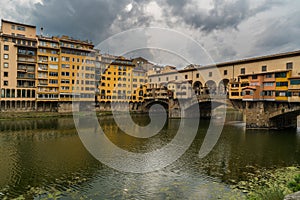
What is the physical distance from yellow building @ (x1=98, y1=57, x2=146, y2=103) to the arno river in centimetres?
4579

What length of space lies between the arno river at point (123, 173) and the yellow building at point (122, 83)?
4579 centimetres

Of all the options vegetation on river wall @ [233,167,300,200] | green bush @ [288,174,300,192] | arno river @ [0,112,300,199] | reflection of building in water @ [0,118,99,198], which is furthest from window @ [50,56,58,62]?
green bush @ [288,174,300,192]

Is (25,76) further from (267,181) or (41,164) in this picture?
(267,181)

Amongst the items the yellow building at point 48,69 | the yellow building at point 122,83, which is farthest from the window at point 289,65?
the yellow building at point 48,69

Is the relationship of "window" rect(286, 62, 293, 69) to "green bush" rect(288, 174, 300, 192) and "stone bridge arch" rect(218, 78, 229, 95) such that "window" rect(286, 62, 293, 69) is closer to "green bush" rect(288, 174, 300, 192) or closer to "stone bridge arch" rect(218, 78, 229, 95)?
"stone bridge arch" rect(218, 78, 229, 95)

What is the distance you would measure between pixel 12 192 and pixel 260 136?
32288mm

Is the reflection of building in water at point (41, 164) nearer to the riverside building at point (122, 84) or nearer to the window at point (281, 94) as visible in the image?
the window at point (281, 94)

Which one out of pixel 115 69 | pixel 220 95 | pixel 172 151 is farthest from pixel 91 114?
pixel 172 151

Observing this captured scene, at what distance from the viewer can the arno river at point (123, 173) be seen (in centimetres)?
1357

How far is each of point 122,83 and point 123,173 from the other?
199 feet

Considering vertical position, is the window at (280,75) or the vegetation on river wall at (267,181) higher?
the window at (280,75)

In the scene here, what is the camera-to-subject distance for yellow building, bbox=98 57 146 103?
7312cm

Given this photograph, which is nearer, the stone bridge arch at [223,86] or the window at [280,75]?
the window at [280,75]

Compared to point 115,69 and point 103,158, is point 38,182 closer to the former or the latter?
point 103,158
